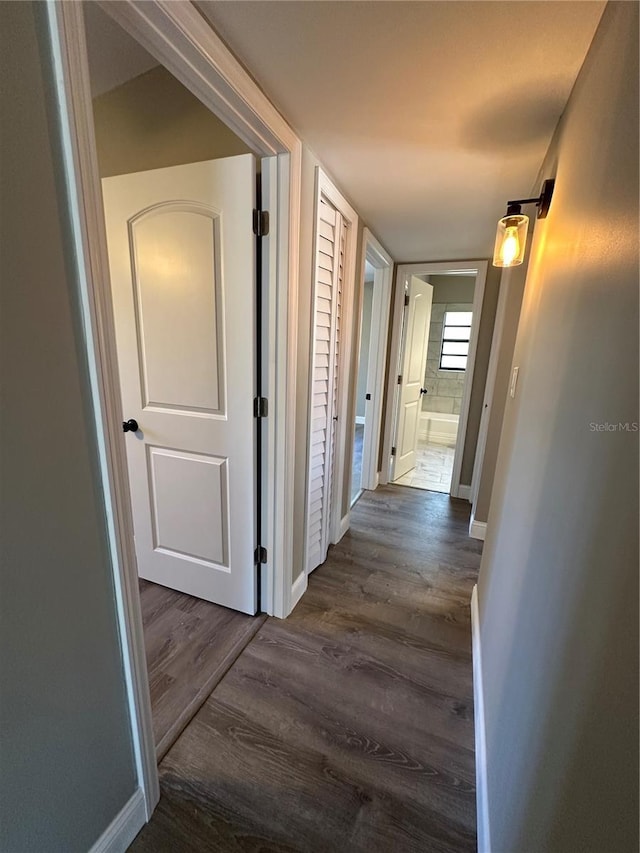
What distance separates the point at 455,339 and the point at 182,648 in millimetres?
5404

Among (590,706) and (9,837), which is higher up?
(590,706)

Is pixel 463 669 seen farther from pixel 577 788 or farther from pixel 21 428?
pixel 21 428

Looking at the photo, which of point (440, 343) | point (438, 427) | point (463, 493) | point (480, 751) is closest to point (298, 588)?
point (480, 751)

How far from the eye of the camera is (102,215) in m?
0.73

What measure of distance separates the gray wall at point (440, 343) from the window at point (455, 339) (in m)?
0.06

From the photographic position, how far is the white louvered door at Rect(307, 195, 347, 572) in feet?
5.79

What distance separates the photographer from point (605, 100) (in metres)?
0.80

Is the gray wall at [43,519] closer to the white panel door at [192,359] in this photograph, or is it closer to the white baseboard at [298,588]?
the white panel door at [192,359]

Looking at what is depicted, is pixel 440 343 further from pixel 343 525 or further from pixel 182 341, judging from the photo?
pixel 182 341

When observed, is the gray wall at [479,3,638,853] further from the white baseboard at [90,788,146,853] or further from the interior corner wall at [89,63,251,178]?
the interior corner wall at [89,63,251,178]

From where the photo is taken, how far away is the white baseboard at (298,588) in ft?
6.22

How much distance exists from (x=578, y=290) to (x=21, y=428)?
4.03ft

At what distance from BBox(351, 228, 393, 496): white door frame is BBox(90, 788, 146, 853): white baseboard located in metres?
2.74

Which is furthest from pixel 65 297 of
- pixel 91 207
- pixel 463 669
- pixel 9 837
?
pixel 463 669
